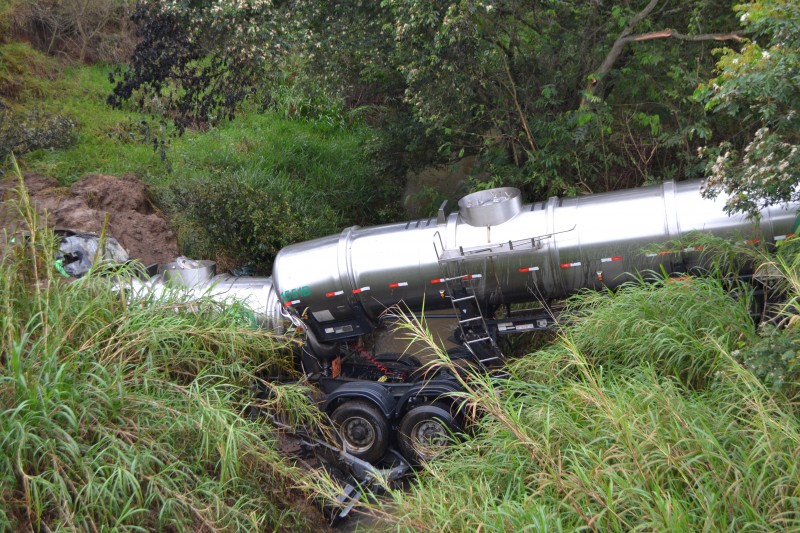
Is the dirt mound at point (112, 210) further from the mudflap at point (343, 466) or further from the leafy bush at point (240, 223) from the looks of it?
the mudflap at point (343, 466)

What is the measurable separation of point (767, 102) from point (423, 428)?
15.0ft

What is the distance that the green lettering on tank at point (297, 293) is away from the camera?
963 centimetres

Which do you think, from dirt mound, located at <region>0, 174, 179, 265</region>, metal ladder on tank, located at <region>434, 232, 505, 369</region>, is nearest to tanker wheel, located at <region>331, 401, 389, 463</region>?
metal ladder on tank, located at <region>434, 232, 505, 369</region>

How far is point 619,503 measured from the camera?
4.79 metres

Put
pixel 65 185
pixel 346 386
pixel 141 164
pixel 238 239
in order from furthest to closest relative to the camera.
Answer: pixel 141 164
pixel 65 185
pixel 238 239
pixel 346 386

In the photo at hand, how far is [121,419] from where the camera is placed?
6055mm

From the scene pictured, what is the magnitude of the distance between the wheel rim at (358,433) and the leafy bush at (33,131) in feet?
31.6

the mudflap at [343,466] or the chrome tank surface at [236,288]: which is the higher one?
the chrome tank surface at [236,288]

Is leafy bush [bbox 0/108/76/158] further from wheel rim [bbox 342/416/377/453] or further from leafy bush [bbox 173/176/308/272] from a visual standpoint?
wheel rim [bbox 342/416/377/453]

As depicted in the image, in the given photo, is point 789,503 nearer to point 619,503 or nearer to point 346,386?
point 619,503

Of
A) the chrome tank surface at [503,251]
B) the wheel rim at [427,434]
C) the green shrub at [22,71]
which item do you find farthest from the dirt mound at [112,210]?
the wheel rim at [427,434]

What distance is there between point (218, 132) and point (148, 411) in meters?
11.9

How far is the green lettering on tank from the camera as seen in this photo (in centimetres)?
963

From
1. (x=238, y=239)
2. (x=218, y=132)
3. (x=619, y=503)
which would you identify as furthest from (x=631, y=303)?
(x=218, y=132)
